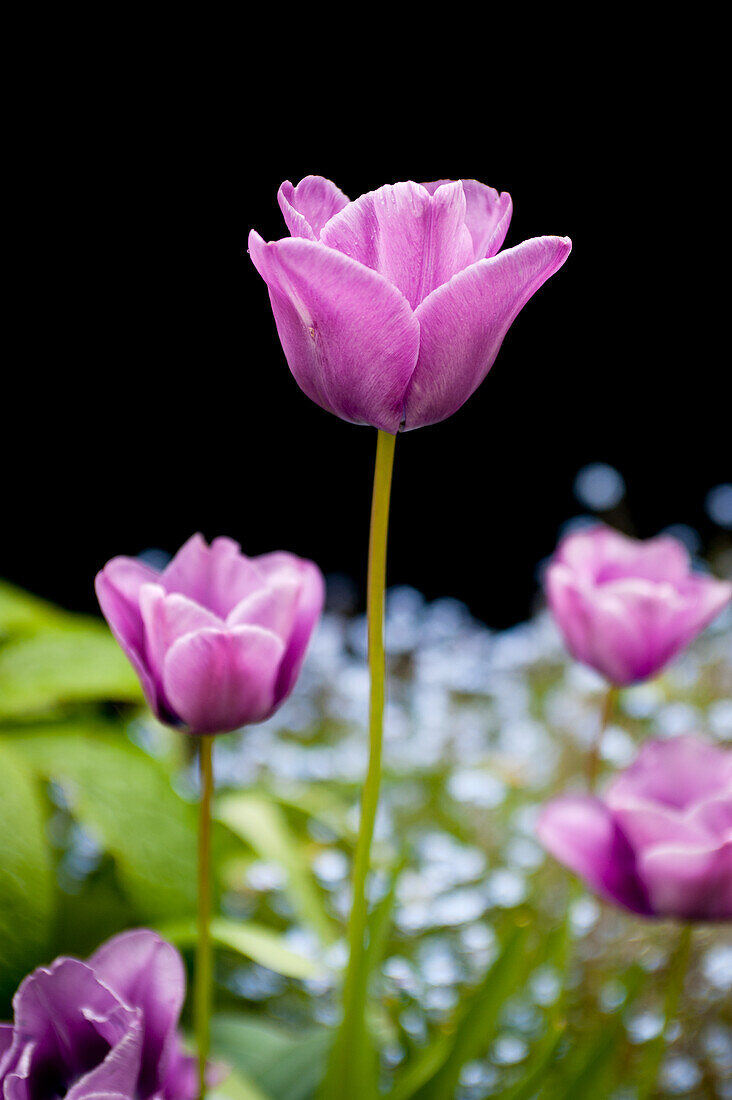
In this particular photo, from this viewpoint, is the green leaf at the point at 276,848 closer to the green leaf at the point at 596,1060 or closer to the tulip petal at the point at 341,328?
the green leaf at the point at 596,1060

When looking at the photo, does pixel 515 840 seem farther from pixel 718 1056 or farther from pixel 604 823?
pixel 604 823

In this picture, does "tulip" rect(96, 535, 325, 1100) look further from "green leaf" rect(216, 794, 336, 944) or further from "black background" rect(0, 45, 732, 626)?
"black background" rect(0, 45, 732, 626)

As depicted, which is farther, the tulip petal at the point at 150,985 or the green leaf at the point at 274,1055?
the green leaf at the point at 274,1055

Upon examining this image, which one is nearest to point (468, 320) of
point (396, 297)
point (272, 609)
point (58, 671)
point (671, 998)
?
point (396, 297)

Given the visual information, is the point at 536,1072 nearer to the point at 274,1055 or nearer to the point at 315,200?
the point at 274,1055

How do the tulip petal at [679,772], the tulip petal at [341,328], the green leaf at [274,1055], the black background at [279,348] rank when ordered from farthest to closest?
the black background at [279,348] < the green leaf at [274,1055] < the tulip petal at [679,772] < the tulip petal at [341,328]

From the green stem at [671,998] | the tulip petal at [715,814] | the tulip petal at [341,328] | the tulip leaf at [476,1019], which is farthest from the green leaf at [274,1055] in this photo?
the tulip petal at [341,328]

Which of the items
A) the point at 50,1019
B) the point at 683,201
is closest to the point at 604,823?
the point at 50,1019
